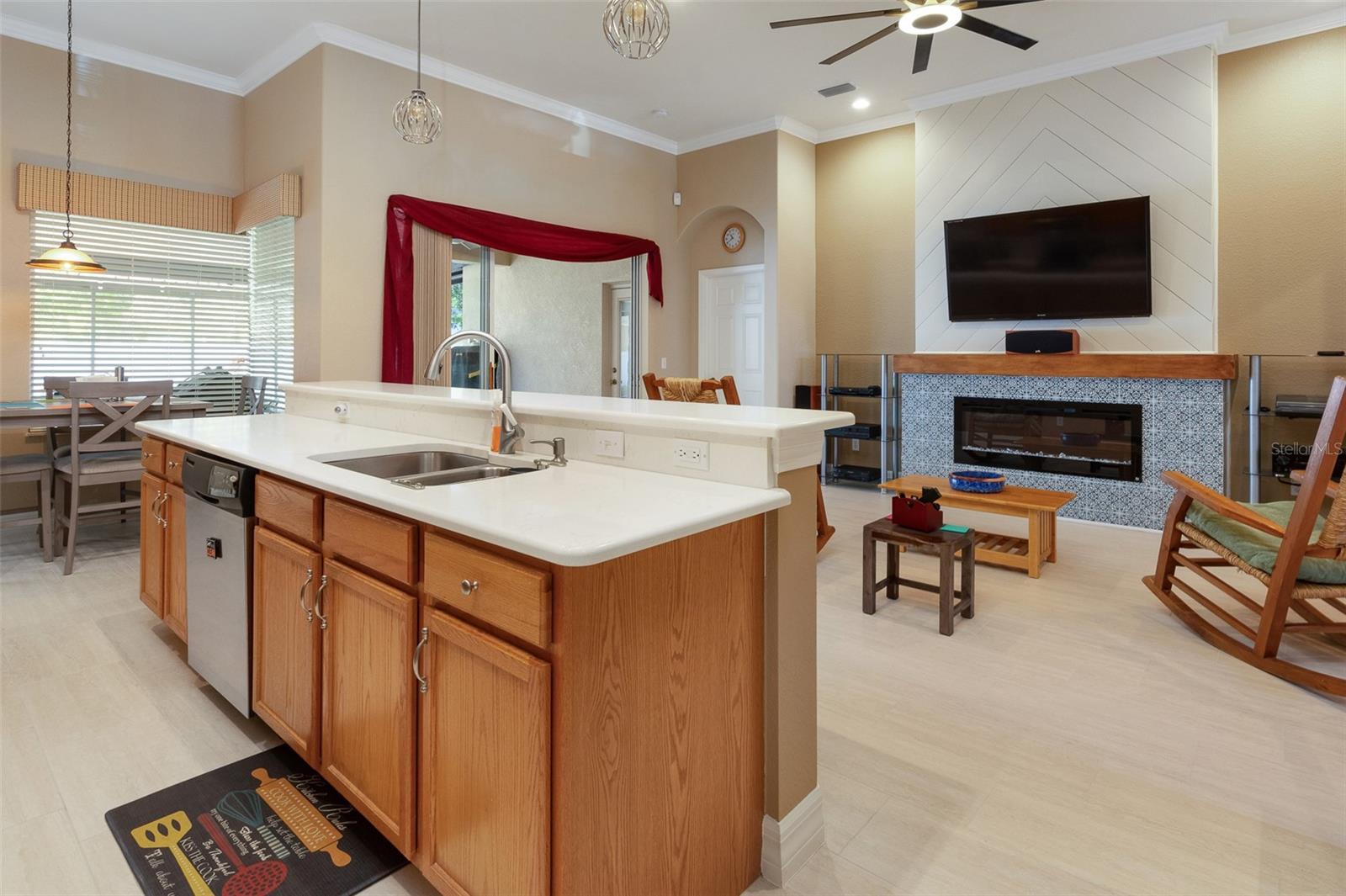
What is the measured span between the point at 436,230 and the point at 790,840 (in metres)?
4.79

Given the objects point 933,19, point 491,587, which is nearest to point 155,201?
point 933,19

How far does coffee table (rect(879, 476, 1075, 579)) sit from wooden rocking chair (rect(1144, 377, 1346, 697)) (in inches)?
28.6

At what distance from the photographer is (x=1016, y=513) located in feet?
12.6

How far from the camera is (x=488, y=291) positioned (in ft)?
20.1

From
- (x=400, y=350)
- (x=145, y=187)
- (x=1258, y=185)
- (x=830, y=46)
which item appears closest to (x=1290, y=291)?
(x=1258, y=185)

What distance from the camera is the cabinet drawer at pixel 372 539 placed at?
152 centimetres

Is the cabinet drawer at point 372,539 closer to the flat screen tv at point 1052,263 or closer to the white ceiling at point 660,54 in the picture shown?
the white ceiling at point 660,54

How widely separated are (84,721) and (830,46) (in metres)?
5.41

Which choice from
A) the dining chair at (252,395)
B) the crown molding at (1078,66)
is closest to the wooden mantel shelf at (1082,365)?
the crown molding at (1078,66)

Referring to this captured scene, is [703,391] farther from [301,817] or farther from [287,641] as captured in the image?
[301,817]

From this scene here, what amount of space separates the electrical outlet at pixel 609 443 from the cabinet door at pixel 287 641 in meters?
0.76

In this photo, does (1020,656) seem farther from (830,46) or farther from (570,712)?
(830,46)

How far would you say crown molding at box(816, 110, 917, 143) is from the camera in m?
6.32

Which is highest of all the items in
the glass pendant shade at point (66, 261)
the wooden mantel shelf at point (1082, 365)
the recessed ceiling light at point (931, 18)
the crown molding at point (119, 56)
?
the crown molding at point (119, 56)
